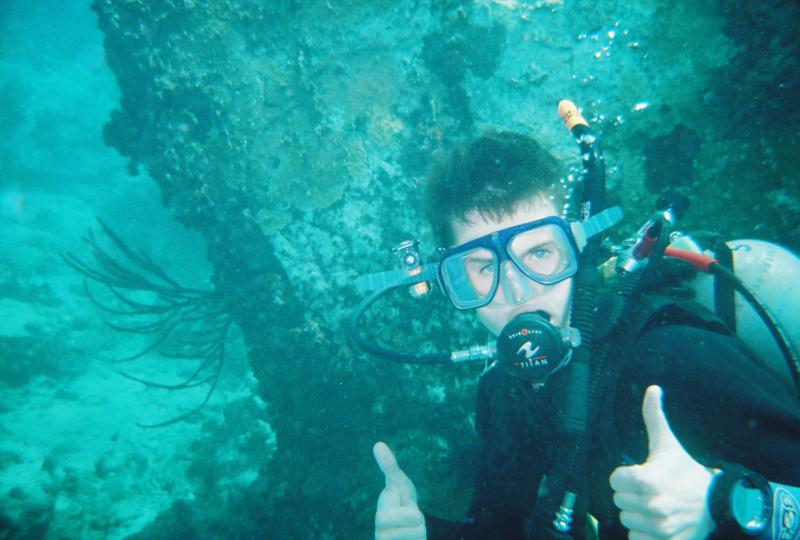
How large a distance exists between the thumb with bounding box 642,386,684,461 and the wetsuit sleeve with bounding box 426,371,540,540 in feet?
4.15

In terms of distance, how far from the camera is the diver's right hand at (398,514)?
1.89 m

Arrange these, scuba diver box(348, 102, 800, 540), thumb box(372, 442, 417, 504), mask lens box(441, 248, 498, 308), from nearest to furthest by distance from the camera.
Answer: scuba diver box(348, 102, 800, 540)
thumb box(372, 442, 417, 504)
mask lens box(441, 248, 498, 308)

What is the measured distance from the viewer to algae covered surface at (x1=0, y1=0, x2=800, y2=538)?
3018 mm

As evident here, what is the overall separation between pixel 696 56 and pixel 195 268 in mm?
12796

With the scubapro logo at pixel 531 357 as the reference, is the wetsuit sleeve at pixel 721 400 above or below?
below

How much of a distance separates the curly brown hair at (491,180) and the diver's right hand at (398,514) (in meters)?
1.52

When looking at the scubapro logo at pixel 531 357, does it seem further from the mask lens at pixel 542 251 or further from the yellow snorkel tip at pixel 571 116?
the yellow snorkel tip at pixel 571 116

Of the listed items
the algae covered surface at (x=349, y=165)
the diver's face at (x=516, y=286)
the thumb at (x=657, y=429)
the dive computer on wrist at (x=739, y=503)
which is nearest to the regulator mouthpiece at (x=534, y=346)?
the diver's face at (x=516, y=286)

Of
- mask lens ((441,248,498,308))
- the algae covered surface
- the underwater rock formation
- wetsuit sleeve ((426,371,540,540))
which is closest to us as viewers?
mask lens ((441,248,498,308))

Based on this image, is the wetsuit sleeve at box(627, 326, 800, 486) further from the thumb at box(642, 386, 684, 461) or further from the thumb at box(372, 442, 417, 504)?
the thumb at box(372, 442, 417, 504)

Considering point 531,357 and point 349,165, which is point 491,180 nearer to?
point 531,357

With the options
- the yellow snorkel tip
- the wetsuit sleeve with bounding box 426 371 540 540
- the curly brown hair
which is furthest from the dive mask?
the wetsuit sleeve with bounding box 426 371 540 540

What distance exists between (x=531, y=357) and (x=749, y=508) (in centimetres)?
98

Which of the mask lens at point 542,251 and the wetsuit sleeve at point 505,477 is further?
the wetsuit sleeve at point 505,477
